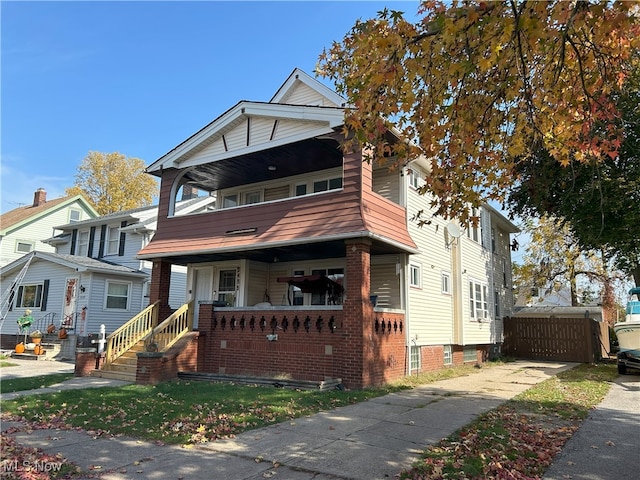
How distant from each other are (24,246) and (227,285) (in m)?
24.0

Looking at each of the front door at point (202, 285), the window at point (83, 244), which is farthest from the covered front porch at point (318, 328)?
the window at point (83, 244)

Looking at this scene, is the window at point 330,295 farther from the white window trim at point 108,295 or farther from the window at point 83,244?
the window at point 83,244

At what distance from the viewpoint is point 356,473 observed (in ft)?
16.4

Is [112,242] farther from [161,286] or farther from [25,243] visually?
[25,243]

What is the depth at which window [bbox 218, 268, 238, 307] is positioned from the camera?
16328 millimetres

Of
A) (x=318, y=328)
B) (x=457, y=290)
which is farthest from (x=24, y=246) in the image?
(x=457, y=290)

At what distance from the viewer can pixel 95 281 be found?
21.7 metres

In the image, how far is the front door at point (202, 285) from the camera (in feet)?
55.4

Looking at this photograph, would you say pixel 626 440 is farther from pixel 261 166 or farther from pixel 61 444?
pixel 261 166

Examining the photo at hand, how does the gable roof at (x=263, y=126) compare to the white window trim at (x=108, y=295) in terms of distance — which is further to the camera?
the white window trim at (x=108, y=295)

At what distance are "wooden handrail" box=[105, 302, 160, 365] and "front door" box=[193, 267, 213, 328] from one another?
204 centimetres

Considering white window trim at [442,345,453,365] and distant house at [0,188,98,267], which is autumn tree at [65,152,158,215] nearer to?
distant house at [0,188,98,267]

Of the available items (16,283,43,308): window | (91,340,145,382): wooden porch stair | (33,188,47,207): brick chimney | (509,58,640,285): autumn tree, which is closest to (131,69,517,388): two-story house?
(91,340,145,382): wooden porch stair

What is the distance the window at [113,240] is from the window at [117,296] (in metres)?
2.88
